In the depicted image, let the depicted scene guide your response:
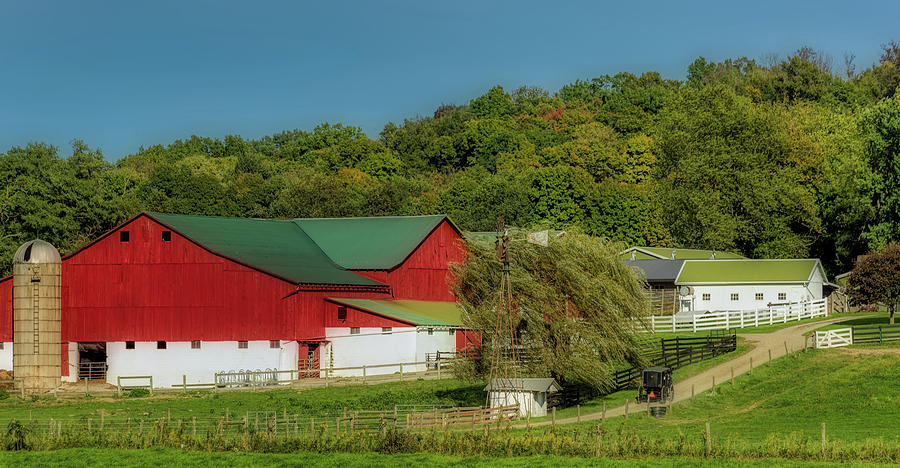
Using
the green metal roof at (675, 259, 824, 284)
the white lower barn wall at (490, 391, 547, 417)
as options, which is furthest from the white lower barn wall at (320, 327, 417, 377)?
the green metal roof at (675, 259, 824, 284)

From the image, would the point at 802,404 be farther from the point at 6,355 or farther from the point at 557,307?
the point at 6,355

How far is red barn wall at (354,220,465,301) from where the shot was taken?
7719 centimetres

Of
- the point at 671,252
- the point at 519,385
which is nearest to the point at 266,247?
the point at 519,385

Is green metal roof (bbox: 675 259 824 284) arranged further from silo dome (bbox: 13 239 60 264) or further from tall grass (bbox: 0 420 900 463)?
silo dome (bbox: 13 239 60 264)

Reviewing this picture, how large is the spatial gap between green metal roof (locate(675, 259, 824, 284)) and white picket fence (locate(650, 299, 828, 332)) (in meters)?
6.90

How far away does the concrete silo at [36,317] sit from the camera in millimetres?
66750

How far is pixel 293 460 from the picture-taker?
127 ft

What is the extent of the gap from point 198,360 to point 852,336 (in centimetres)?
3649

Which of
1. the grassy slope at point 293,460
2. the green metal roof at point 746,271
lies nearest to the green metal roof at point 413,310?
the green metal roof at point 746,271

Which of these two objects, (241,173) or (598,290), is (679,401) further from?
(241,173)

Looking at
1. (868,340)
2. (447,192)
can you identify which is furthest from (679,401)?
(447,192)

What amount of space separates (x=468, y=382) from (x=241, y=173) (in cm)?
10662

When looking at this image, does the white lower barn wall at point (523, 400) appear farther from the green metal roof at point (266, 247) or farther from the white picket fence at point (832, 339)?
the green metal roof at point (266, 247)

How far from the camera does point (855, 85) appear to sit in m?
148
